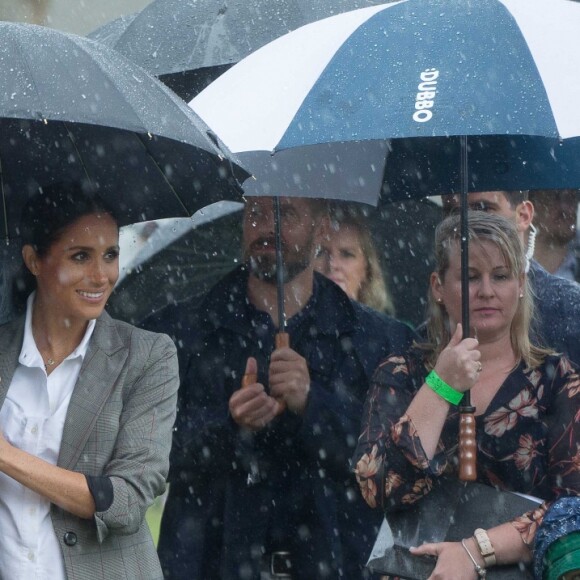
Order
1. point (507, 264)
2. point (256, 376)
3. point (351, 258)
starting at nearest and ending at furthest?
point (507, 264) → point (256, 376) → point (351, 258)

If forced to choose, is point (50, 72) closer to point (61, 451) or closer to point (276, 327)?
point (61, 451)

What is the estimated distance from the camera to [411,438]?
440cm

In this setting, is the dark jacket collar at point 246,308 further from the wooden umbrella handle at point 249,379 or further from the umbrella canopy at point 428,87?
the umbrella canopy at point 428,87

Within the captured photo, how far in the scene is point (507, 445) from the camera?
4426mm

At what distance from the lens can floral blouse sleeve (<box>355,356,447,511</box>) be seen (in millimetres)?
4398

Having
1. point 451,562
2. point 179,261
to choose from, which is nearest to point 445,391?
point 451,562

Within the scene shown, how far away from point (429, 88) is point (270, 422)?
5.17 feet

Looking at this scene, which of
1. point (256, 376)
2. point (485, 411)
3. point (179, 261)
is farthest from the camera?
point (179, 261)

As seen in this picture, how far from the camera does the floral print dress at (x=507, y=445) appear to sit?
4.36 metres

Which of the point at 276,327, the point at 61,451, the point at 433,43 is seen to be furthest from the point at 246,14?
the point at 61,451

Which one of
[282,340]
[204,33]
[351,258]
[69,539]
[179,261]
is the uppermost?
[204,33]

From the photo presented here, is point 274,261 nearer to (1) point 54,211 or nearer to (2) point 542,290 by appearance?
(2) point 542,290

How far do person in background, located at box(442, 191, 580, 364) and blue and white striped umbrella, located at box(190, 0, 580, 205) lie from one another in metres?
0.08

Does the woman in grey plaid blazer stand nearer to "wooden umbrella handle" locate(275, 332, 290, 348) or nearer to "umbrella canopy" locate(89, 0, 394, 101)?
"wooden umbrella handle" locate(275, 332, 290, 348)
